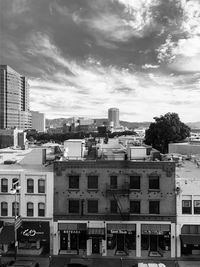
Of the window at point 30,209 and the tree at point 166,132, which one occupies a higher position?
the tree at point 166,132

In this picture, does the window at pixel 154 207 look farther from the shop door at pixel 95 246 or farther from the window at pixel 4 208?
the window at pixel 4 208

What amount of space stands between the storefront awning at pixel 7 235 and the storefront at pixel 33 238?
1.24 metres

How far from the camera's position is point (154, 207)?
35.6 meters

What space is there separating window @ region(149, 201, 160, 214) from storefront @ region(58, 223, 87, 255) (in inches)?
350

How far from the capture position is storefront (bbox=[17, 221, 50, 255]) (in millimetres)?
35250

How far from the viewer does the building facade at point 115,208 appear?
3516 cm

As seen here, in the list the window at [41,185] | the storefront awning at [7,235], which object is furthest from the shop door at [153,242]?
the storefront awning at [7,235]

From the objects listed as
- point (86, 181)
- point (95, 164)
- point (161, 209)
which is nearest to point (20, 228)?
point (86, 181)

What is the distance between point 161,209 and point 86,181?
10466 mm

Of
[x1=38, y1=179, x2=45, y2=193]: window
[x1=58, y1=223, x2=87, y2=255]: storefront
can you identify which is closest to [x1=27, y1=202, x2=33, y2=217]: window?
[x1=38, y1=179, x2=45, y2=193]: window

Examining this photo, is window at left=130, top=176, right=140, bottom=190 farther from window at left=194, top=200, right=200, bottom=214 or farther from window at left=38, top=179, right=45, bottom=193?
window at left=38, top=179, right=45, bottom=193

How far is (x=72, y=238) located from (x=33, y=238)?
5049 mm

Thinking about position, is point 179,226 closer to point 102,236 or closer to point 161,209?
point 161,209

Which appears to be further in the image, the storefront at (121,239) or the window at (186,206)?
the window at (186,206)
